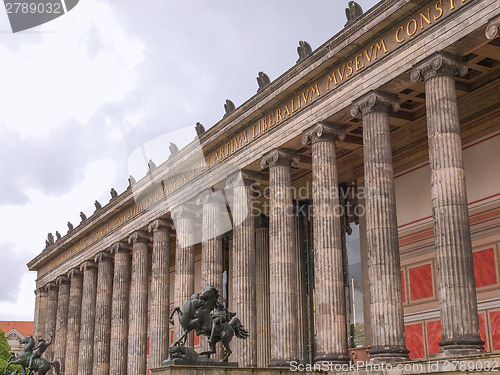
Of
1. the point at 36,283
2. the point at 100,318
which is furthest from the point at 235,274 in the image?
the point at 36,283

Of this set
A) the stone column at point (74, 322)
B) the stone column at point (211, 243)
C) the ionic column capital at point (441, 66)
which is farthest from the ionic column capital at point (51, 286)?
the ionic column capital at point (441, 66)

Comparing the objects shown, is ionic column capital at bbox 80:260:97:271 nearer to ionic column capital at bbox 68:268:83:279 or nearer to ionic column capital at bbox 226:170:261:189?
ionic column capital at bbox 68:268:83:279

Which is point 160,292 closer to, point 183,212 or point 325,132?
point 183,212

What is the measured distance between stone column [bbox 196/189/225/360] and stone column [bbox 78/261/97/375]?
1547cm

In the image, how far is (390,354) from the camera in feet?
63.7

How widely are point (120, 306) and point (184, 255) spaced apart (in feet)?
26.8

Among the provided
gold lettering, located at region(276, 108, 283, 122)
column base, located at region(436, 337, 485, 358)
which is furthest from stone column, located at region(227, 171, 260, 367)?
column base, located at region(436, 337, 485, 358)

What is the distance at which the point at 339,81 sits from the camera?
23359 millimetres

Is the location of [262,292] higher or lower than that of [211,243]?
lower

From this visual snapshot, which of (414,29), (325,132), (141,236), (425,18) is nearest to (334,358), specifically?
(325,132)

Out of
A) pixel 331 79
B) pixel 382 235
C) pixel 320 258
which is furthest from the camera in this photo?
pixel 331 79

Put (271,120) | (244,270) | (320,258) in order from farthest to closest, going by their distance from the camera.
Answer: (244,270) < (271,120) < (320,258)

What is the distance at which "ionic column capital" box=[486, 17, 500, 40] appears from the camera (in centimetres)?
1780

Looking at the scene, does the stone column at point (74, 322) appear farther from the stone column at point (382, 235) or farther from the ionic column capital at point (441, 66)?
the ionic column capital at point (441, 66)
